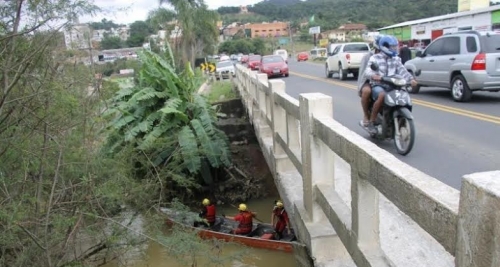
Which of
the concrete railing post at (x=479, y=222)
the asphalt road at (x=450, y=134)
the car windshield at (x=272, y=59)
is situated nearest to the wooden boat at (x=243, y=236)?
the asphalt road at (x=450, y=134)

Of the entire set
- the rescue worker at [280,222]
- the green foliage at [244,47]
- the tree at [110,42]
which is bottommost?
the rescue worker at [280,222]

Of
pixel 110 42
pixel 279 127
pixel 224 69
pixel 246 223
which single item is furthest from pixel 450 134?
pixel 224 69

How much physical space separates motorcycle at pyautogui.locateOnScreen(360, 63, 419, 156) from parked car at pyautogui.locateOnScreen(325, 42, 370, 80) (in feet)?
45.5

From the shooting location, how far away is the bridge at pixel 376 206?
146 cm

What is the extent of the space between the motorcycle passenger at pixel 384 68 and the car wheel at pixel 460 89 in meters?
5.31

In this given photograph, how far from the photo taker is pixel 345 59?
21234mm

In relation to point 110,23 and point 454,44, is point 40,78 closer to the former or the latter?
point 110,23

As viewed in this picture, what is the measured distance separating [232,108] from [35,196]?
485 inches

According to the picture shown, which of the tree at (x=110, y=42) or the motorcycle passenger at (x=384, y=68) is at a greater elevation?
the tree at (x=110, y=42)

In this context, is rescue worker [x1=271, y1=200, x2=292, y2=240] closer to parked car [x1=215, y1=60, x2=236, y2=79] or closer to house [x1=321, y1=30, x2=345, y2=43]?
parked car [x1=215, y1=60, x2=236, y2=79]

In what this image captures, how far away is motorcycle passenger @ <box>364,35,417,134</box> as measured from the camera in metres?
7.17

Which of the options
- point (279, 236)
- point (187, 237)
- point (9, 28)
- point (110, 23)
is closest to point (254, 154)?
point (279, 236)

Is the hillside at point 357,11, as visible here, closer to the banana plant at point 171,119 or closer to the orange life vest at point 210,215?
the banana plant at point 171,119

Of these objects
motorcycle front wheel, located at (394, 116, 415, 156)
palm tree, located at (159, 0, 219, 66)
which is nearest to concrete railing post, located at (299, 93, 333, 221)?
motorcycle front wheel, located at (394, 116, 415, 156)
